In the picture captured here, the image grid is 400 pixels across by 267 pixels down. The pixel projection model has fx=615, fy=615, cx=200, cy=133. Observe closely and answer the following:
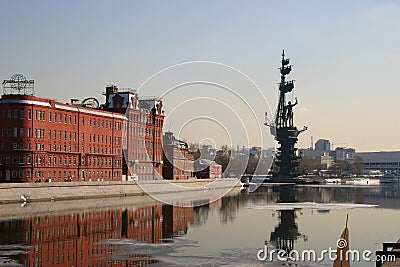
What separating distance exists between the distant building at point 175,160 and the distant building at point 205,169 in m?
8.70

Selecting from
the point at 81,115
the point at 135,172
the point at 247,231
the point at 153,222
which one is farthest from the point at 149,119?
the point at 247,231

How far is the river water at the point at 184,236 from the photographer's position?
2808 centimetres

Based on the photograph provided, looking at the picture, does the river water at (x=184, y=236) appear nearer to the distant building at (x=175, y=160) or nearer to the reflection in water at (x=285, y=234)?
the reflection in water at (x=285, y=234)

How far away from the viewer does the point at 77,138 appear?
79.2m

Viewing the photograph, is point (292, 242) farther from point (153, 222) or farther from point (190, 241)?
point (153, 222)

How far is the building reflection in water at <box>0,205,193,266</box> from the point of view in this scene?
27.9 m

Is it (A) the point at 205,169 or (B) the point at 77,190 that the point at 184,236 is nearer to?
(B) the point at 77,190

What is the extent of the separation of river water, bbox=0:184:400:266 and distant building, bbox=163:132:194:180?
157 feet

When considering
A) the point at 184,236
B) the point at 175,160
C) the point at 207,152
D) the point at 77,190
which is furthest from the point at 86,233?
the point at 207,152

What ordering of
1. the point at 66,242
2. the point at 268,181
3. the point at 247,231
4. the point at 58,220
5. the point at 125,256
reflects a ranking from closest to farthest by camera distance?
the point at 125,256 < the point at 66,242 < the point at 247,231 < the point at 58,220 < the point at 268,181

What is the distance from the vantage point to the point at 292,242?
3506cm

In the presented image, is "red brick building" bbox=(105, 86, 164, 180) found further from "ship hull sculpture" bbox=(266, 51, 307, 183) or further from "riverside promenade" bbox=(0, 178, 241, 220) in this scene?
"ship hull sculpture" bbox=(266, 51, 307, 183)

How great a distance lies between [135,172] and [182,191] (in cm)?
815

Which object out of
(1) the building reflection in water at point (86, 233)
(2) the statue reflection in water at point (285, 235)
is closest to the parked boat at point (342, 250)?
(1) the building reflection in water at point (86, 233)
